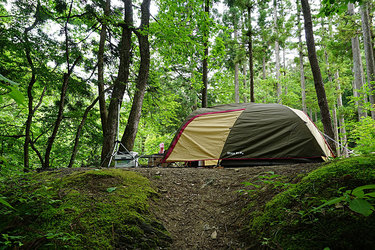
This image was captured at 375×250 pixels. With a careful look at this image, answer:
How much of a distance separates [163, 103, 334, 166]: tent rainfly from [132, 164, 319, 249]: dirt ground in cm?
121

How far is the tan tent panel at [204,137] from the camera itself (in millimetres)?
5035

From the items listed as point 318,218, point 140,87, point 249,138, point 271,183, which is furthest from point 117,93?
point 318,218

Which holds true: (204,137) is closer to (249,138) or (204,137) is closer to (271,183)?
(249,138)

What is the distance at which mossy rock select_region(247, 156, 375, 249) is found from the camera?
1210 mm

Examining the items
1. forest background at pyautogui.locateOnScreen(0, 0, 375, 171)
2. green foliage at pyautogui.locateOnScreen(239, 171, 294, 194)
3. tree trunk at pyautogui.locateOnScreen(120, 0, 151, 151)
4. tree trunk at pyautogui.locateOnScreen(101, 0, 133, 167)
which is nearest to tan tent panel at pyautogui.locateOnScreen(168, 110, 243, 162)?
forest background at pyautogui.locateOnScreen(0, 0, 375, 171)

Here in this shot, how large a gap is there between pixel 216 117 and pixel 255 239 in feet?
13.0

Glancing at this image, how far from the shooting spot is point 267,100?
56.6 ft

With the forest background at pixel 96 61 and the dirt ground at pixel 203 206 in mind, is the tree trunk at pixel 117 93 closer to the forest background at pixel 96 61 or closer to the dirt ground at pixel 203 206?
the forest background at pixel 96 61

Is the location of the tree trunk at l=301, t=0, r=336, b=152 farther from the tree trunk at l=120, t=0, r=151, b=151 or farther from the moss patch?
the moss patch

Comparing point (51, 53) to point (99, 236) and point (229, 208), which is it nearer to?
point (99, 236)

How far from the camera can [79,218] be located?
1.74 m

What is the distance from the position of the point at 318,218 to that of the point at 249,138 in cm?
357

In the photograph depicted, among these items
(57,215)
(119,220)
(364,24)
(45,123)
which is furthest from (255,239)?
(364,24)

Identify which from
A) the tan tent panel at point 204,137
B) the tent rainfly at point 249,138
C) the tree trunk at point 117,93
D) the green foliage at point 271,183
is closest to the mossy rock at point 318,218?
the green foliage at point 271,183
